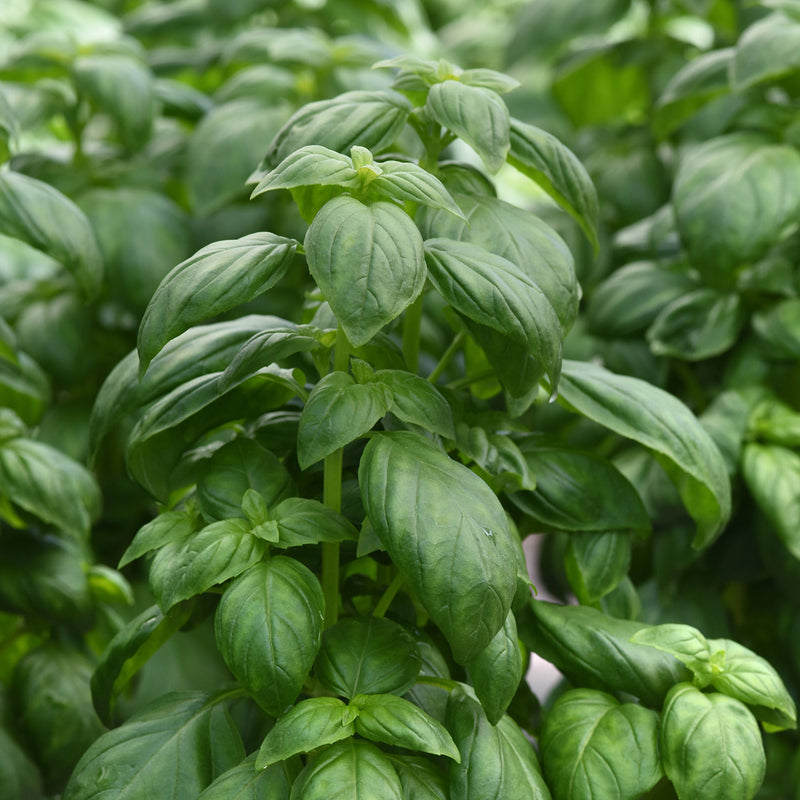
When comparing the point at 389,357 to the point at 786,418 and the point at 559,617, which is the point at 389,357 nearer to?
the point at 559,617

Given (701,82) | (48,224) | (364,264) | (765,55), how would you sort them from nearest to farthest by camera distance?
(364,264), (48,224), (765,55), (701,82)

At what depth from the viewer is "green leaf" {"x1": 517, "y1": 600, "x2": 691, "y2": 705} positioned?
690mm

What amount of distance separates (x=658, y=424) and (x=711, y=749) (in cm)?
20

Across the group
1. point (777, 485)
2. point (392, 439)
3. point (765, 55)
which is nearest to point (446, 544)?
point (392, 439)

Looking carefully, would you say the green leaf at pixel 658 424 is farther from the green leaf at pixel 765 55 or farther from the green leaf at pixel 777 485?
the green leaf at pixel 765 55

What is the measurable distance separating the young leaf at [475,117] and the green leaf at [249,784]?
0.35 meters

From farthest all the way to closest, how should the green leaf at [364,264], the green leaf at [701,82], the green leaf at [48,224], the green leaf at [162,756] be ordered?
the green leaf at [701,82], the green leaf at [48,224], the green leaf at [162,756], the green leaf at [364,264]

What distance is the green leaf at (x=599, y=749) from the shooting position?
2.09 feet

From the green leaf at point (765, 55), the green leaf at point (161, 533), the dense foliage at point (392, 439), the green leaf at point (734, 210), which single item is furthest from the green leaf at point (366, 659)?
the green leaf at point (765, 55)

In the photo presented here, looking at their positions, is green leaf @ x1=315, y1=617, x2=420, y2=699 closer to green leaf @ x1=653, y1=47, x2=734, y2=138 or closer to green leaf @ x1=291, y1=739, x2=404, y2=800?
green leaf @ x1=291, y1=739, x2=404, y2=800

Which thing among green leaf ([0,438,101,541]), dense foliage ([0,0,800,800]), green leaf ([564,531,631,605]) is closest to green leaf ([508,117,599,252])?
dense foliage ([0,0,800,800])

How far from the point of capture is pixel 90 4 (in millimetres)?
1736

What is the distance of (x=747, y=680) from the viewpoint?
25.9 inches

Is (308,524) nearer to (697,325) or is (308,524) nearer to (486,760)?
(486,760)
